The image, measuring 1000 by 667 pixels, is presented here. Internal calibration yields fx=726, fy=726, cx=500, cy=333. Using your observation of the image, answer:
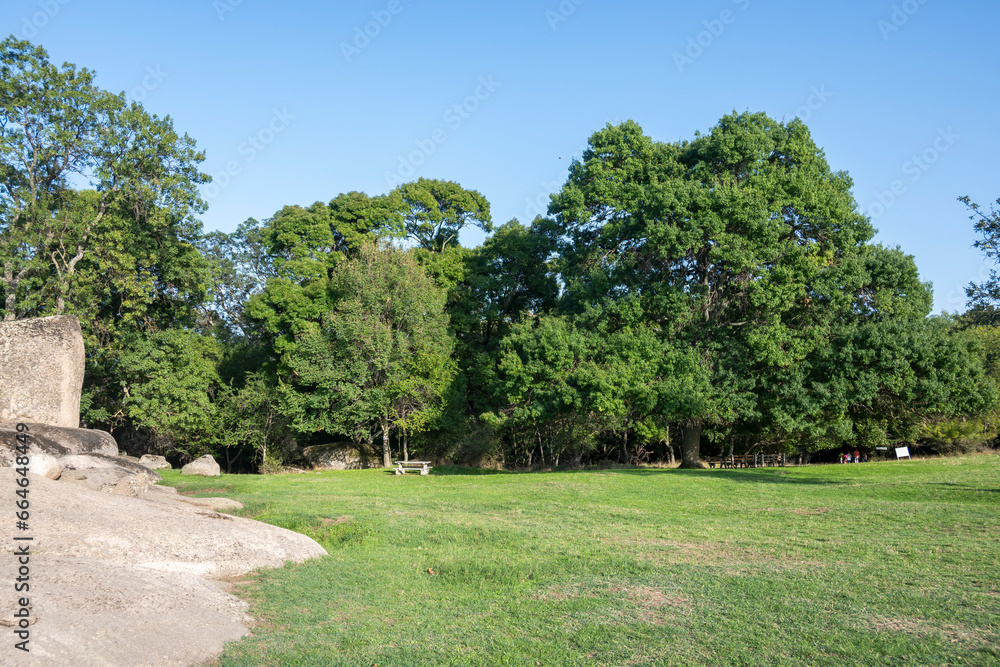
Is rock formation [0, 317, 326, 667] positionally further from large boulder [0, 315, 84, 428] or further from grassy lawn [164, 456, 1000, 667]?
large boulder [0, 315, 84, 428]

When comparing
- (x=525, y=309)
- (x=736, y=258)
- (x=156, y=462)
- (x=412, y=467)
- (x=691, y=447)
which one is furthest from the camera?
(x=525, y=309)

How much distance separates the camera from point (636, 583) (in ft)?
32.3

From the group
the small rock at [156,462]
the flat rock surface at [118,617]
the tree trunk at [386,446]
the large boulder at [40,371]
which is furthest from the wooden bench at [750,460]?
the flat rock surface at [118,617]

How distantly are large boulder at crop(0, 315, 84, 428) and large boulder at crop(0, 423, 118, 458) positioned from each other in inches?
25.6

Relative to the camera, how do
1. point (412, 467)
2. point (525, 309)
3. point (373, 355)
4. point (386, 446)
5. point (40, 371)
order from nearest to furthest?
point (40, 371) < point (412, 467) < point (373, 355) < point (386, 446) < point (525, 309)

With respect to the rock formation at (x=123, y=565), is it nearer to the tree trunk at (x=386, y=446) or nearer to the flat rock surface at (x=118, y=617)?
the flat rock surface at (x=118, y=617)

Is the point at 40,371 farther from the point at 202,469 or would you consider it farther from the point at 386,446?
the point at 386,446

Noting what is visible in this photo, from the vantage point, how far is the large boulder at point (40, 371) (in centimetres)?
1916

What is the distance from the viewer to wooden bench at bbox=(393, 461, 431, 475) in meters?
31.1

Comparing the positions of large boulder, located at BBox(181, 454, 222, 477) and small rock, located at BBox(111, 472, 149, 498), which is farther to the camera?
large boulder, located at BBox(181, 454, 222, 477)

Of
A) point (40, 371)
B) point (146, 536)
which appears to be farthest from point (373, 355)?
point (146, 536)

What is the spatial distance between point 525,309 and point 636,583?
1209 inches

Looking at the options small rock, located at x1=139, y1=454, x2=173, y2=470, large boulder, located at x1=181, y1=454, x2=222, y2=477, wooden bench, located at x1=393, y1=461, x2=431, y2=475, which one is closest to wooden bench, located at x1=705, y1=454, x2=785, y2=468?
wooden bench, located at x1=393, y1=461, x2=431, y2=475

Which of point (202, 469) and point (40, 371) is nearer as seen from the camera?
point (40, 371)
